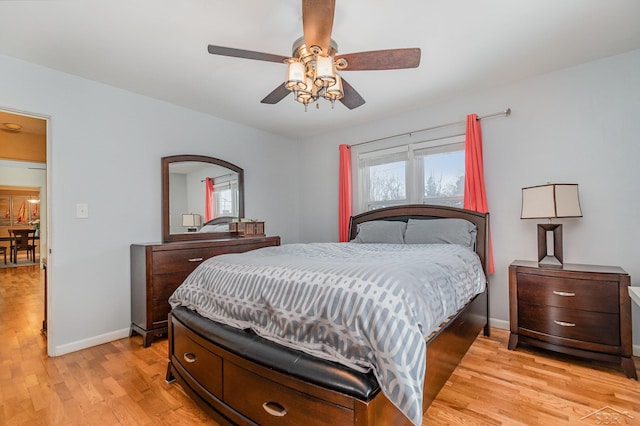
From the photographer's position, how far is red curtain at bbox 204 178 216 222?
367 cm

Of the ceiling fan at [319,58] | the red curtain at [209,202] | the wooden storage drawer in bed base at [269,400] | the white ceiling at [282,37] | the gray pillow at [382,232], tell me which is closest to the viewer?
the wooden storage drawer in bed base at [269,400]

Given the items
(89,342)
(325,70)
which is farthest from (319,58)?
(89,342)

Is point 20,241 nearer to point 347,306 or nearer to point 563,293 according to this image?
point 347,306

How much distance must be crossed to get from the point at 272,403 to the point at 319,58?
5.94ft

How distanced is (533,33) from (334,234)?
3100mm

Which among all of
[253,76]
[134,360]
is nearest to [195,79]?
[253,76]

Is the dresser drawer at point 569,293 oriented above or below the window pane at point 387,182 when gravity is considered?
below

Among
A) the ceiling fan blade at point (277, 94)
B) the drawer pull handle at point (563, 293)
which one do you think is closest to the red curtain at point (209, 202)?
the ceiling fan blade at point (277, 94)

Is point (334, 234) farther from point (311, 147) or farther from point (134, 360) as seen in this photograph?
point (134, 360)

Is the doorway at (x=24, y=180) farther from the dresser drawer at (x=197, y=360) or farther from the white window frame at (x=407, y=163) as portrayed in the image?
the white window frame at (x=407, y=163)

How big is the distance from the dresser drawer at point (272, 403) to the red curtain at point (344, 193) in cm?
278

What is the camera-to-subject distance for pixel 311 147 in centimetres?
481

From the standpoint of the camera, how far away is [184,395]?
1.86 m

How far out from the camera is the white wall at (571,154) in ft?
7.98
